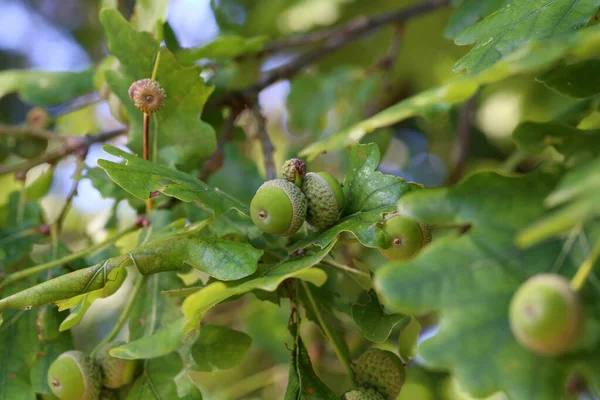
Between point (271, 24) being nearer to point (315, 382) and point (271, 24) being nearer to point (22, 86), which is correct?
point (22, 86)

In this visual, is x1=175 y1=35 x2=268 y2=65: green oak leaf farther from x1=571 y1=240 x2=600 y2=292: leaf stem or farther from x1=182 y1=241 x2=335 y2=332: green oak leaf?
x1=571 y1=240 x2=600 y2=292: leaf stem

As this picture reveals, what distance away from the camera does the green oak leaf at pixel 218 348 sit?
1.16 m

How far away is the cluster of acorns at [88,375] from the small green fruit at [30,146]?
0.75 metres

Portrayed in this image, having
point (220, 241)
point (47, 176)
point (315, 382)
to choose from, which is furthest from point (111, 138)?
point (315, 382)

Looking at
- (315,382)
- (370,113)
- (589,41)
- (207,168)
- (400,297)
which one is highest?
(589,41)

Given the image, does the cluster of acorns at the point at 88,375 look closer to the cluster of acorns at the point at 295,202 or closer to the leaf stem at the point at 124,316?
the leaf stem at the point at 124,316

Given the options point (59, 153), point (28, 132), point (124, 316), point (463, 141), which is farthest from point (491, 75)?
point (463, 141)

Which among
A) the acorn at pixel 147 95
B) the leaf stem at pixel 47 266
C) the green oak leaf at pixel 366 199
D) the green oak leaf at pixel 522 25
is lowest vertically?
the green oak leaf at pixel 366 199

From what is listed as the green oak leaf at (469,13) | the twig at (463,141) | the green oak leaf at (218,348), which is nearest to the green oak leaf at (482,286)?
the green oak leaf at (218,348)

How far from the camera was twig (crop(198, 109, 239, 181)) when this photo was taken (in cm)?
153

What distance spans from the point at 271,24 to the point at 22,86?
1.16m

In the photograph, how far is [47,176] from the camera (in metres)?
1.61

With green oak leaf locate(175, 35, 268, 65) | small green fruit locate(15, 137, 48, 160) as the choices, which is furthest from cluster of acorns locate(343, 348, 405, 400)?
small green fruit locate(15, 137, 48, 160)

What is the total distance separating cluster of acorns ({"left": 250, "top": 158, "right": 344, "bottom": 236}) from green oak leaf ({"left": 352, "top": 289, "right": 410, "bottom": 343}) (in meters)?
0.16
